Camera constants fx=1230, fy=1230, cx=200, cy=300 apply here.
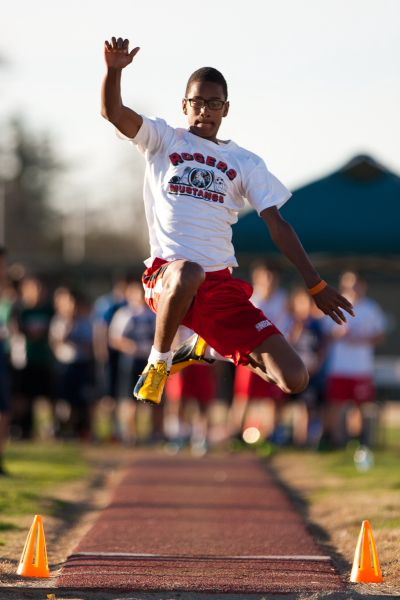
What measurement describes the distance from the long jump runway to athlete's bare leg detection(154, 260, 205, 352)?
1.34 metres

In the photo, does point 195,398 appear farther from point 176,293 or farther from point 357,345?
point 176,293

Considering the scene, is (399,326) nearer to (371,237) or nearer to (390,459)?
(371,237)

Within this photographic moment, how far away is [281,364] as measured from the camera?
717 centimetres

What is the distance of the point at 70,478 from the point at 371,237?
580cm

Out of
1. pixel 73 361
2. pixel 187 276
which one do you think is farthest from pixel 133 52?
pixel 73 361

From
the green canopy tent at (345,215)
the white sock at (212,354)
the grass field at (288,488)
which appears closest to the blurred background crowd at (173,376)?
the grass field at (288,488)

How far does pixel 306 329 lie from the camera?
1464 centimetres

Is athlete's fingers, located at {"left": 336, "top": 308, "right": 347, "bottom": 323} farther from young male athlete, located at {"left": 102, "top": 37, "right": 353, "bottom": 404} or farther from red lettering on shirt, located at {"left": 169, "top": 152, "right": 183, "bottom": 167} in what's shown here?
red lettering on shirt, located at {"left": 169, "top": 152, "right": 183, "bottom": 167}

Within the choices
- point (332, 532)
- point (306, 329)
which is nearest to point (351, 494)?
point (332, 532)

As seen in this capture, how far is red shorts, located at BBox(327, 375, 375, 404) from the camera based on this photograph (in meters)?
14.5

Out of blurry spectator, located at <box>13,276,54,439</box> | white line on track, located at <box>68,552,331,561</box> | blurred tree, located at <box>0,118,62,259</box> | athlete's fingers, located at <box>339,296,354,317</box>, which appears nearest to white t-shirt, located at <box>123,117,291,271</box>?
Answer: athlete's fingers, located at <box>339,296,354,317</box>

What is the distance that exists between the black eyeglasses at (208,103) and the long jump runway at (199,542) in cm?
265

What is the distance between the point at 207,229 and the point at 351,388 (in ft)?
25.2

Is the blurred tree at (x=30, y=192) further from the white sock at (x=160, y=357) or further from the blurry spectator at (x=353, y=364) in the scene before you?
the white sock at (x=160, y=357)
